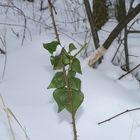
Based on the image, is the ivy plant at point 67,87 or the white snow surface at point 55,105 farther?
the white snow surface at point 55,105

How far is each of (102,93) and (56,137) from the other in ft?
1.23

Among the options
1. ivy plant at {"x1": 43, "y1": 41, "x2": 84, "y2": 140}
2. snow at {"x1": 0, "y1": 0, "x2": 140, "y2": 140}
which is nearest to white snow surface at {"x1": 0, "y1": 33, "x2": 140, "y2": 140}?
snow at {"x1": 0, "y1": 0, "x2": 140, "y2": 140}

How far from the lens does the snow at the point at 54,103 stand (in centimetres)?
158

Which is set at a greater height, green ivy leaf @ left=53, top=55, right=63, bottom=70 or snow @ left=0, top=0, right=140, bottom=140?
green ivy leaf @ left=53, top=55, right=63, bottom=70

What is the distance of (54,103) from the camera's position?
1729mm

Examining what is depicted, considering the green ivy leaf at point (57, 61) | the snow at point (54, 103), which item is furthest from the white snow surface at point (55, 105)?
the green ivy leaf at point (57, 61)

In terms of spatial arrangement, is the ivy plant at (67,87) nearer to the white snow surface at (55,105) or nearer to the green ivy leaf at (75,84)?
the green ivy leaf at (75,84)

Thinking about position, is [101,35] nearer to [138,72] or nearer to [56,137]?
[138,72]

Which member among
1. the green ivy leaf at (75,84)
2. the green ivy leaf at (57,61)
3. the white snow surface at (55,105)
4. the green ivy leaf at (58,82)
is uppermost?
the green ivy leaf at (57,61)

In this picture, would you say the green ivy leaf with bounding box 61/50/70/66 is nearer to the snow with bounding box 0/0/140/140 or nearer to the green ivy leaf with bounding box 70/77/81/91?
the green ivy leaf with bounding box 70/77/81/91

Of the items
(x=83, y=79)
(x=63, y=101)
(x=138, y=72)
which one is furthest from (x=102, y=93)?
(x=63, y=101)

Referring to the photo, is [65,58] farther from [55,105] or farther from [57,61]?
[55,105]

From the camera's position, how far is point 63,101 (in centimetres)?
118

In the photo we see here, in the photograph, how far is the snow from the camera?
1.58 m
